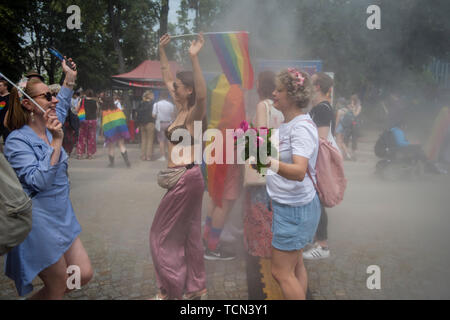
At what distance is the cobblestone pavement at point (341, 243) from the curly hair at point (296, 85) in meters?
1.54

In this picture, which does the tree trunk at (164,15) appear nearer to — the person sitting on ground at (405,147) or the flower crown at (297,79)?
the flower crown at (297,79)

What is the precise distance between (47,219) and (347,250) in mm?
2797

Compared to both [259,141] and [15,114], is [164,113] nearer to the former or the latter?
[15,114]

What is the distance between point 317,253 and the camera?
337cm

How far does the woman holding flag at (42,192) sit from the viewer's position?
1.86 meters

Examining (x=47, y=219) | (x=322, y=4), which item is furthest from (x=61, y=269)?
(x=322, y=4)

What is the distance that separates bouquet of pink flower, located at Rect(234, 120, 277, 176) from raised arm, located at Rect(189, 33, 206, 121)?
2.28 feet

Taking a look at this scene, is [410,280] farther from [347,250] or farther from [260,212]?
[260,212]

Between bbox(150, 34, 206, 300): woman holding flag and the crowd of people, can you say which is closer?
the crowd of people

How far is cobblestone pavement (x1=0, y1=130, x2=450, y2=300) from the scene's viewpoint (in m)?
2.78

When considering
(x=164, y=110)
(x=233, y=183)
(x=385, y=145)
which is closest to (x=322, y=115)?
(x=233, y=183)

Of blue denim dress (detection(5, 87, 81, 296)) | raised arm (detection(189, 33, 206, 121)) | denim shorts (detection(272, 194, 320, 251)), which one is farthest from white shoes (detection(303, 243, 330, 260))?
blue denim dress (detection(5, 87, 81, 296))

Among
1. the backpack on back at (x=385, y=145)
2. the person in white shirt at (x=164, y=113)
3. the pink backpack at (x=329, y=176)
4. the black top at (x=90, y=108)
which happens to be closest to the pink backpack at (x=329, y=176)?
the pink backpack at (x=329, y=176)

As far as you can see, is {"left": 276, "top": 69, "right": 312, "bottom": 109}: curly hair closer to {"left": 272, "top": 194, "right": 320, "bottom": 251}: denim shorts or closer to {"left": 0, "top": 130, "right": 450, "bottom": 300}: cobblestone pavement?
{"left": 272, "top": 194, "right": 320, "bottom": 251}: denim shorts
